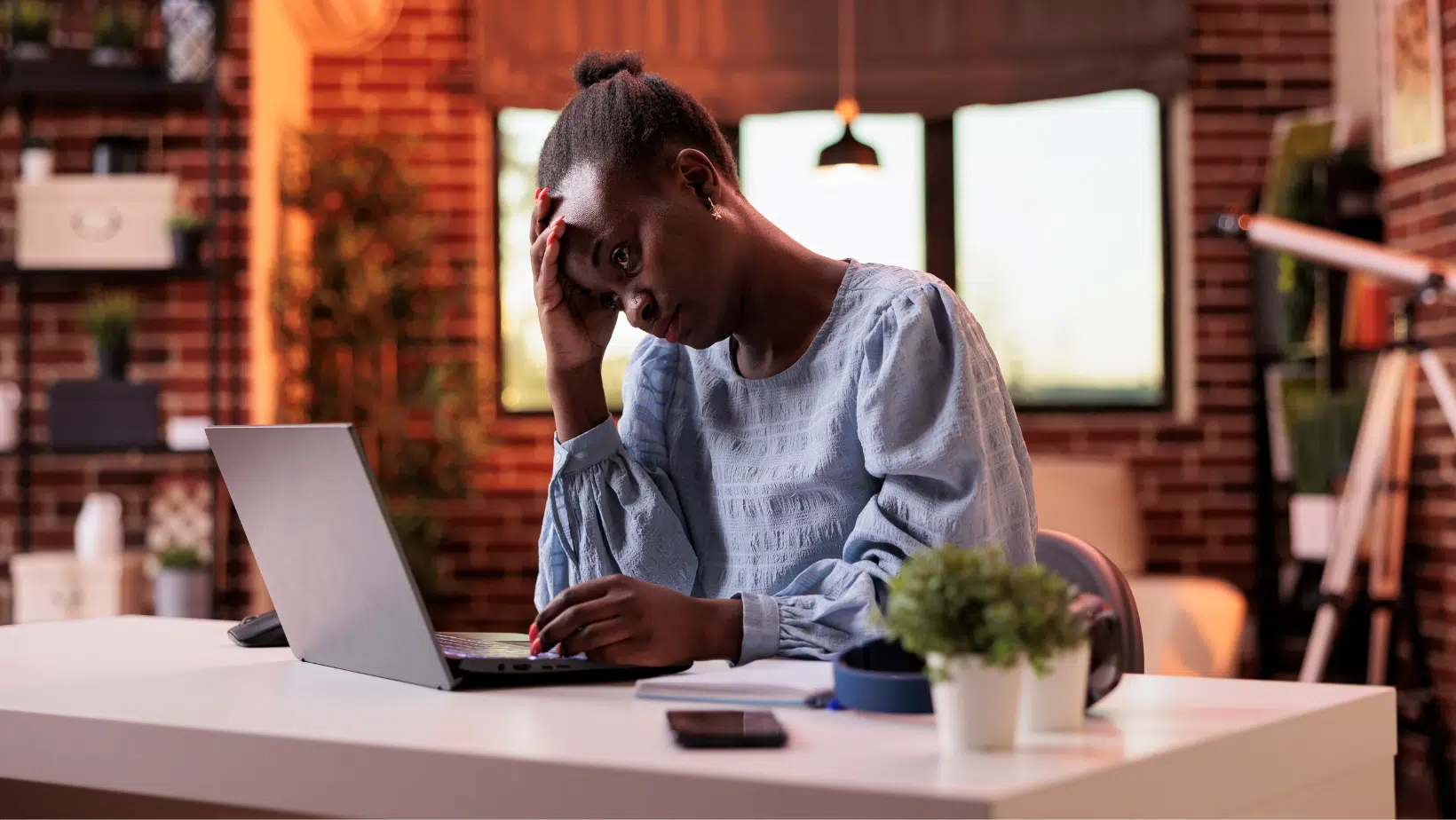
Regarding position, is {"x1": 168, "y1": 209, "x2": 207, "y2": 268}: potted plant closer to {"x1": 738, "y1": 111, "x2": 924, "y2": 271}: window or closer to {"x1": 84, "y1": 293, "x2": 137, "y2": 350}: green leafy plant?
{"x1": 84, "y1": 293, "x2": 137, "y2": 350}: green leafy plant

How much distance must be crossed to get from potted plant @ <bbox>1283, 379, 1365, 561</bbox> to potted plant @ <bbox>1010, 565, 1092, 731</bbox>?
10.9 ft

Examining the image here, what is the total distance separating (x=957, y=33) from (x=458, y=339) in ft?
6.17

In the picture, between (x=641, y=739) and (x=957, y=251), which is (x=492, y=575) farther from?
(x=641, y=739)

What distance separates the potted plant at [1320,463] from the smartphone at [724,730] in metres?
3.41

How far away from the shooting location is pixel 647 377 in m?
1.79

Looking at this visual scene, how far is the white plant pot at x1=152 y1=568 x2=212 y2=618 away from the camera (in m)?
4.00

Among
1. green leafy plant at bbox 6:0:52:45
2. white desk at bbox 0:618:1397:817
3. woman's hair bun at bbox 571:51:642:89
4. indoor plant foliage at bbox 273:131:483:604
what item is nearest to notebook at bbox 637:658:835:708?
white desk at bbox 0:618:1397:817

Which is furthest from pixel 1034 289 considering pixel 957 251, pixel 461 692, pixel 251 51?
pixel 461 692

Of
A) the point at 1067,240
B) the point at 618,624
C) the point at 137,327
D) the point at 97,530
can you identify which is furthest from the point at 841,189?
the point at 618,624

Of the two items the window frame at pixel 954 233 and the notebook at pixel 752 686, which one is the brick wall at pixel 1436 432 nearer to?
the window frame at pixel 954 233

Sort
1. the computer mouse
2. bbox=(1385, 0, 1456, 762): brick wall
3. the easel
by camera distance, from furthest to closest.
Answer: bbox=(1385, 0, 1456, 762): brick wall < the easel < the computer mouse

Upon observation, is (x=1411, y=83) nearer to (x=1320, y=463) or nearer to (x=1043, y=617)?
(x=1320, y=463)

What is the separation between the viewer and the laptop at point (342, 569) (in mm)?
1146

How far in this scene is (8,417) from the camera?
4.12 m
